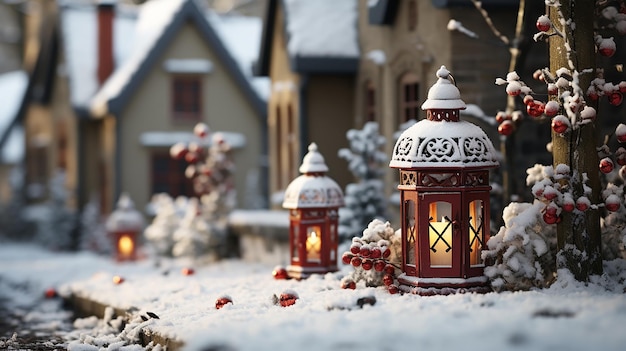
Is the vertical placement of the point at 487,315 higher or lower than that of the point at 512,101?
lower

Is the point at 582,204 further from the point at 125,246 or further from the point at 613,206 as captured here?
the point at 125,246

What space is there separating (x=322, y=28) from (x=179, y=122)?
8.98 m

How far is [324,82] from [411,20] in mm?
3283

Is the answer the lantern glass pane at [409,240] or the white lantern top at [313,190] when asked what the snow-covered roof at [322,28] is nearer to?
the white lantern top at [313,190]

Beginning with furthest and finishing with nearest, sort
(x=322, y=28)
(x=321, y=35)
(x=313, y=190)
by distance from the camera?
(x=322, y=28), (x=321, y=35), (x=313, y=190)

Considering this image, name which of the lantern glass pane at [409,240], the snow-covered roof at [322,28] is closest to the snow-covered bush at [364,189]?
the snow-covered roof at [322,28]

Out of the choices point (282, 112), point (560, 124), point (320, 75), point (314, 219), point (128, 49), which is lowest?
point (314, 219)

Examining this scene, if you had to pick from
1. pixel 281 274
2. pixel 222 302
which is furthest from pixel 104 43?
pixel 222 302

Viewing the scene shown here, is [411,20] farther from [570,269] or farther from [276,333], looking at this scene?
[276,333]

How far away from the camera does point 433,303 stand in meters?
8.99

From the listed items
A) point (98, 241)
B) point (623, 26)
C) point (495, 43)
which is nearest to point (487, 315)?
point (623, 26)

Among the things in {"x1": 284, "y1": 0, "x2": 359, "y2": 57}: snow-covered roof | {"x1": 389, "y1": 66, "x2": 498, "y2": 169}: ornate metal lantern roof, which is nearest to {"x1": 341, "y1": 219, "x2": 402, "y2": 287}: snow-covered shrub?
{"x1": 389, "y1": 66, "x2": 498, "y2": 169}: ornate metal lantern roof

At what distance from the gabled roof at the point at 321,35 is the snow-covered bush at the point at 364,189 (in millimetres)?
2850

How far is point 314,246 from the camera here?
42.4ft
